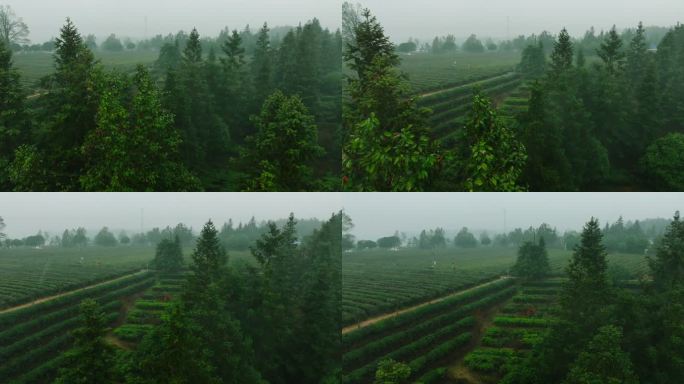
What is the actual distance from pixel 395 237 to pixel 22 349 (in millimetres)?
3868

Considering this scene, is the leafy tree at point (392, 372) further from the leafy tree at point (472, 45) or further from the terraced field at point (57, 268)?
the leafy tree at point (472, 45)

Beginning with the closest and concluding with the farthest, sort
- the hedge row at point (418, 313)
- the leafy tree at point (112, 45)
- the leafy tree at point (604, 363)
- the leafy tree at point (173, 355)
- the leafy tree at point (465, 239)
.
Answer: the leafy tree at point (604, 363), the leafy tree at point (173, 355), the hedge row at point (418, 313), the leafy tree at point (465, 239), the leafy tree at point (112, 45)

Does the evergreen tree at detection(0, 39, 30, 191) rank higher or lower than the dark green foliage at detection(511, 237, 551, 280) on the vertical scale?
higher

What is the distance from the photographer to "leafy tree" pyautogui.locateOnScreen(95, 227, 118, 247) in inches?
187

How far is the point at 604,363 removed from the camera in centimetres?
439

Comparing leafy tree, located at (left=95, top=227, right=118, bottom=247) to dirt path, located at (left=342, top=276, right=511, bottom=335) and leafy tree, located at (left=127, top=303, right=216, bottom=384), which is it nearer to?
leafy tree, located at (left=127, top=303, right=216, bottom=384)

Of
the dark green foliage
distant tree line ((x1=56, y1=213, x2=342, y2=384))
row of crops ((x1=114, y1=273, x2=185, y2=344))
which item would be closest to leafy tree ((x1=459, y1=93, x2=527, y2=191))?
the dark green foliage

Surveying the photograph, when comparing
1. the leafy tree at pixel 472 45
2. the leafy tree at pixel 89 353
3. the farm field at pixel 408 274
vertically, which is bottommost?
the leafy tree at pixel 89 353

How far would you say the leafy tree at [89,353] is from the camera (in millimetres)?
4496

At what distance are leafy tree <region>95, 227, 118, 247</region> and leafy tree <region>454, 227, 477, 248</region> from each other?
3.55m

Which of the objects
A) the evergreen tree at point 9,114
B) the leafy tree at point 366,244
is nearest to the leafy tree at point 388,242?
the leafy tree at point 366,244

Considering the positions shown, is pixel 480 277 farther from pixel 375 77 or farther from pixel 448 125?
pixel 375 77

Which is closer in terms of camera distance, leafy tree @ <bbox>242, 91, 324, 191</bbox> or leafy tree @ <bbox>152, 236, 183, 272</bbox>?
leafy tree @ <bbox>242, 91, 324, 191</bbox>

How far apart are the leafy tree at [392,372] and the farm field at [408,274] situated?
1.63ft
